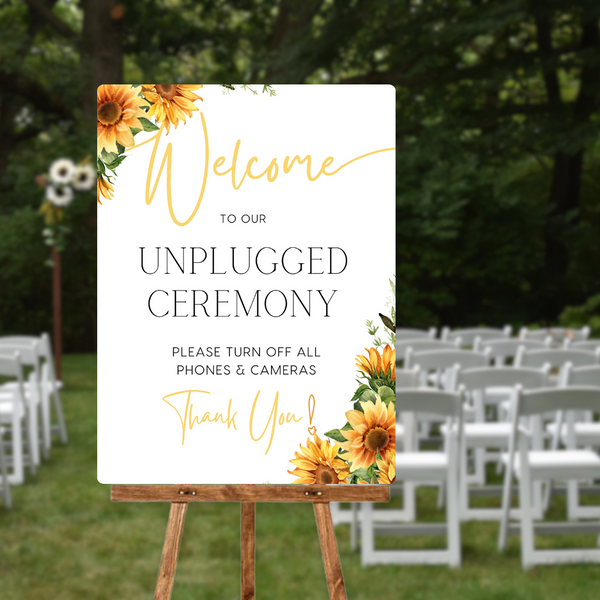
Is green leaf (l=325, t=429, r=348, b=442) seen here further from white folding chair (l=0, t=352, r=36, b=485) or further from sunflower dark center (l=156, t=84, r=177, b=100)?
white folding chair (l=0, t=352, r=36, b=485)

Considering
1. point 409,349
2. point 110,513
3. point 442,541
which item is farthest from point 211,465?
point 409,349

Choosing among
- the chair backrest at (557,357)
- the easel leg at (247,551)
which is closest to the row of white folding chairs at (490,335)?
the chair backrest at (557,357)

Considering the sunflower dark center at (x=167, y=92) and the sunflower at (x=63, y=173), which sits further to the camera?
the sunflower at (x=63, y=173)

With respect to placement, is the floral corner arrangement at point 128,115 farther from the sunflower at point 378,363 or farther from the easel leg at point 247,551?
the easel leg at point 247,551

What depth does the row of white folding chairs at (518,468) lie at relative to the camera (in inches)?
171

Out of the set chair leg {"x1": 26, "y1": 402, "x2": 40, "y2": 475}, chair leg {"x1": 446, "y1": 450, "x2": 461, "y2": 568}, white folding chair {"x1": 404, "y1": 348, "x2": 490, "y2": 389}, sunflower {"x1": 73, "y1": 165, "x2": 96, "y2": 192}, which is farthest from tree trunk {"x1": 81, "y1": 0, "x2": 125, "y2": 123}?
chair leg {"x1": 446, "y1": 450, "x2": 461, "y2": 568}

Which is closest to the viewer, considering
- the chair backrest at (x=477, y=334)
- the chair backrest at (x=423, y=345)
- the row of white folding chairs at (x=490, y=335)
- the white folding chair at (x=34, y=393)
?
the white folding chair at (x=34, y=393)

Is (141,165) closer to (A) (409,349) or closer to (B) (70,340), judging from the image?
(A) (409,349)

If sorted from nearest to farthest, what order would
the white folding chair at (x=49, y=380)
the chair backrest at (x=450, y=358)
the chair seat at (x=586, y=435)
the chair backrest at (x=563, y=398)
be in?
the chair backrest at (x=563, y=398) → the chair seat at (x=586, y=435) → the chair backrest at (x=450, y=358) → the white folding chair at (x=49, y=380)

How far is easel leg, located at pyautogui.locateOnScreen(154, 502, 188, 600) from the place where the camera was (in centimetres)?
228

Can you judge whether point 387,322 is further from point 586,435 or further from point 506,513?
point 586,435

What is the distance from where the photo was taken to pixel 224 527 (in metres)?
5.27

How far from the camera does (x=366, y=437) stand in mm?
2287

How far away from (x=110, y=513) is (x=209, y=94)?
4.05 meters
